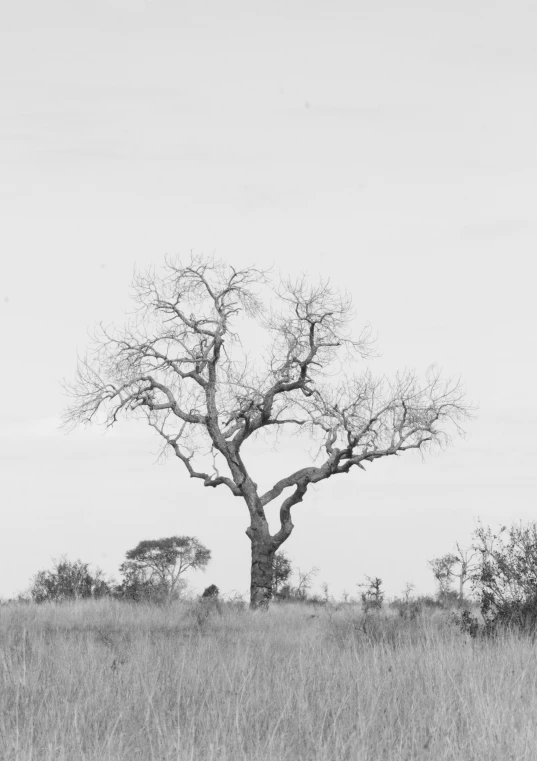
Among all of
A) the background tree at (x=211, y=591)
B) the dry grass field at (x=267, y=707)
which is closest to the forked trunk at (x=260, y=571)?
the background tree at (x=211, y=591)

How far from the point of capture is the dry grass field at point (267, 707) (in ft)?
20.7

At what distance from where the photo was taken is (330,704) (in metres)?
7.74

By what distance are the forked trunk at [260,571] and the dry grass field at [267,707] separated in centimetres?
1232

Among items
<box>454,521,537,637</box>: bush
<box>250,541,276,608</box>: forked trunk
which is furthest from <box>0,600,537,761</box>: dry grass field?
<box>250,541,276,608</box>: forked trunk

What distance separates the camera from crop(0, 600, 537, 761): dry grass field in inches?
249

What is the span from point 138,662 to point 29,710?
182cm

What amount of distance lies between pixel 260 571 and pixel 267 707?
16861 millimetres

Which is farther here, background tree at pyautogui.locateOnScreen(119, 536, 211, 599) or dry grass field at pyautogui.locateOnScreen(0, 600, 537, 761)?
background tree at pyautogui.locateOnScreen(119, 536, 211, 599)

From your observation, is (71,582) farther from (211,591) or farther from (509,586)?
(509,586)

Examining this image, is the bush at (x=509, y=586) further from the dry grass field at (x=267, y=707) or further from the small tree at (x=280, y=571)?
the small tree at (x=280, y=571)

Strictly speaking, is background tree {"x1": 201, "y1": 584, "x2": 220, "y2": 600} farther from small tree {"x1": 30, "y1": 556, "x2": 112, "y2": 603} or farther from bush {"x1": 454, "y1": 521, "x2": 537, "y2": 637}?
bush {"x1": 454, "y1": 521, "x2": 537, "y2": 637}

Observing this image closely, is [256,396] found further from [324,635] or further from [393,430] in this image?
[324,635]

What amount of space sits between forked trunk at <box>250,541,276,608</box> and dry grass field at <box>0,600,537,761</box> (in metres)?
12.3

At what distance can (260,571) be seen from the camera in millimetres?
24250
